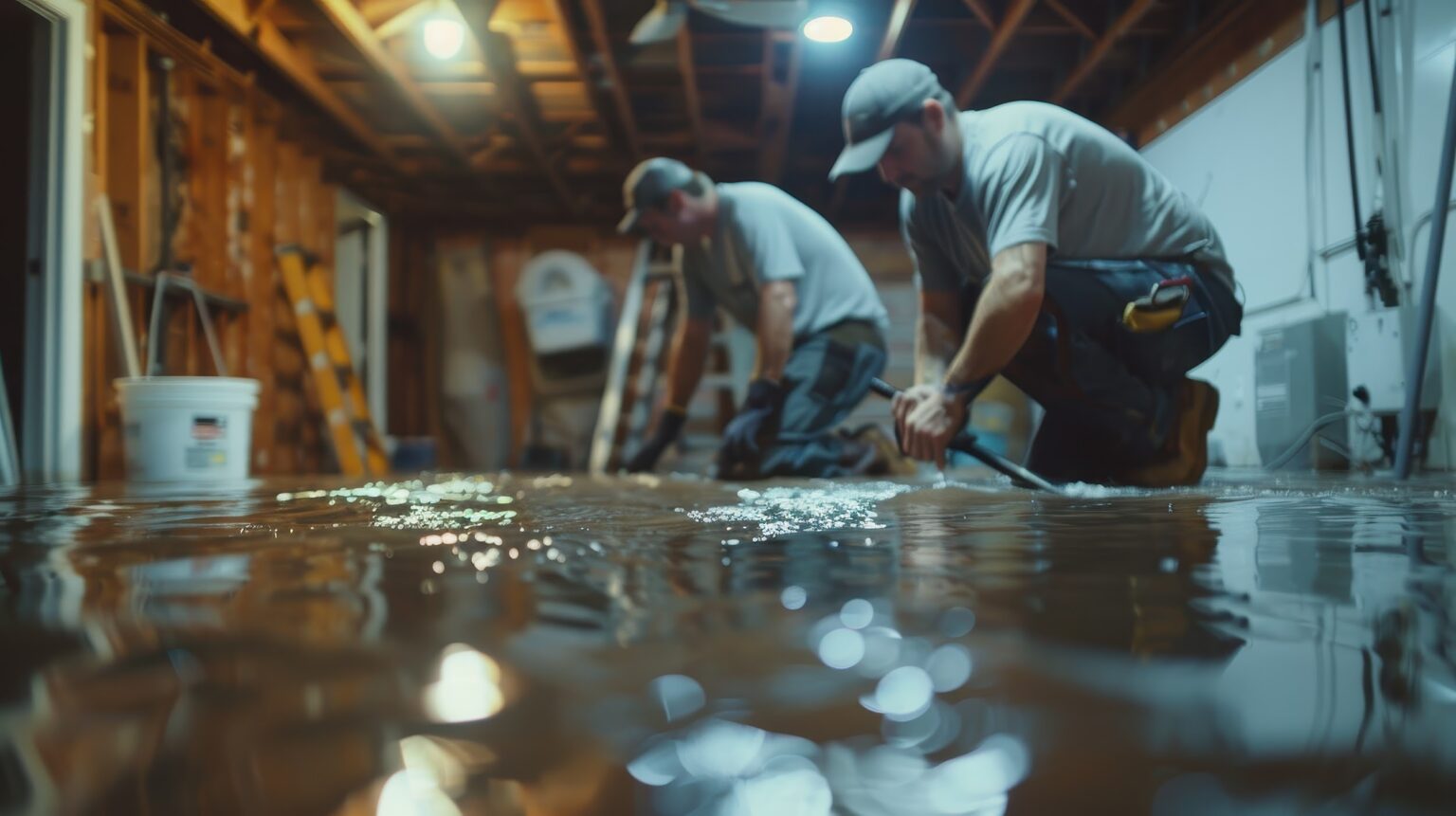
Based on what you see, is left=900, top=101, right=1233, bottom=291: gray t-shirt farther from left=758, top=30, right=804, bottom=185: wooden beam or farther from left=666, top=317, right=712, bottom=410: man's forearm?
left=758, top=30, right=804, bottom=185: wooden beam

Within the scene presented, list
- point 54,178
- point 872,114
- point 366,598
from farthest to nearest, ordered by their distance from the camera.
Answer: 1. point 54,178
2. point 872,114
3. point 366,598

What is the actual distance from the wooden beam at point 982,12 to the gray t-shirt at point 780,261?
1507 mm

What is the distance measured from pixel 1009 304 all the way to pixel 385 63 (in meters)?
3.34

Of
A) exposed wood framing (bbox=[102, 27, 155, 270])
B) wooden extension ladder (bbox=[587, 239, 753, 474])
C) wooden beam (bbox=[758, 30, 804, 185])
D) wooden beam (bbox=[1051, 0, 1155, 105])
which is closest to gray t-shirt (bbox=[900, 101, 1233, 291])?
wooden beam (bbox=[1051, 0, 1155, 105])

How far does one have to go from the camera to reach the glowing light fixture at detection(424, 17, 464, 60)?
3.56m

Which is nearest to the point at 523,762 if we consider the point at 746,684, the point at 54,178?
the point at 746,684

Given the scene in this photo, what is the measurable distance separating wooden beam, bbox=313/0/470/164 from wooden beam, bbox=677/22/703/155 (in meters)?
1.31

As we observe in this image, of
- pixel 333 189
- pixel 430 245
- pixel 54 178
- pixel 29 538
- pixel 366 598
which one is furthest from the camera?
pixel 430 245

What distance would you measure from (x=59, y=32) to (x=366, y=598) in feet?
10.8

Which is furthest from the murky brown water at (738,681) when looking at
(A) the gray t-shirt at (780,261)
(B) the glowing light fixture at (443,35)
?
(B) the glowing light fixture at (443,35)

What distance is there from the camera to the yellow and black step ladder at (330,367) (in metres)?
4.21

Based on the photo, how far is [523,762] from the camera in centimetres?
22

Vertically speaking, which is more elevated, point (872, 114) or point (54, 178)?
point (54, 178)

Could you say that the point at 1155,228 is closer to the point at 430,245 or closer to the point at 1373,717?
the point at 1373,717
